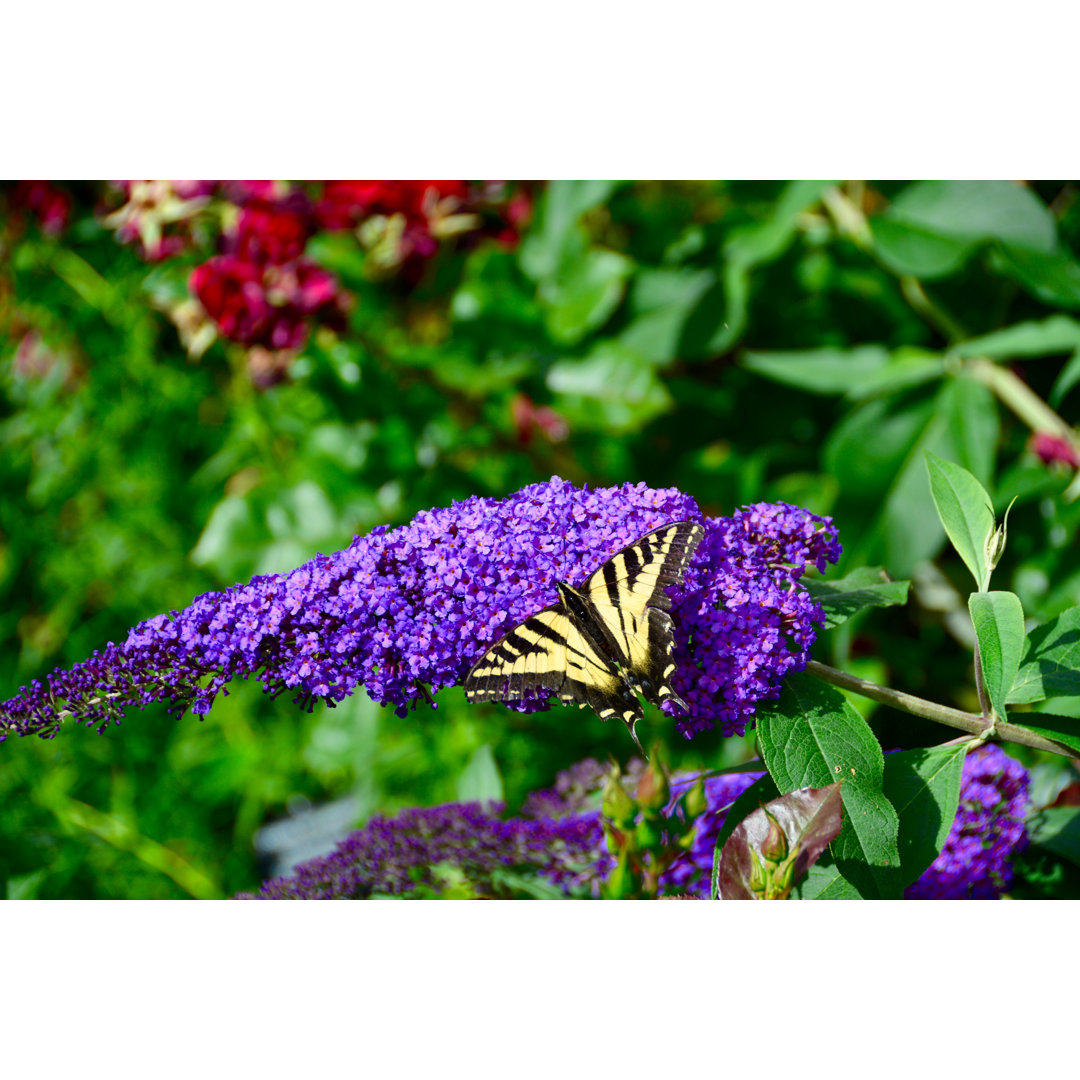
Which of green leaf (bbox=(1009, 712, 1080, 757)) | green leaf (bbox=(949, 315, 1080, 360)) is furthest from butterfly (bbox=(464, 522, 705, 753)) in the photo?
green leaf (bbox=(949, 315, 1080, 360))

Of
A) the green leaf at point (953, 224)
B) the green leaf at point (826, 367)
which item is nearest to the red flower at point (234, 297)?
the green leaf at point (826, 367)

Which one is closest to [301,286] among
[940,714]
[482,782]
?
[482,782]

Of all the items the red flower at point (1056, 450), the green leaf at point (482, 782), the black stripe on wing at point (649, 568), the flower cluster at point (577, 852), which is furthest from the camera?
the red flower at point (1056, 450)

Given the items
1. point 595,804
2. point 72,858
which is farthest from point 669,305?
point 72,858

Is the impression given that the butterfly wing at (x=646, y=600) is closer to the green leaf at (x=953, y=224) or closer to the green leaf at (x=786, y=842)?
the green leaf at (x=786, y=842)

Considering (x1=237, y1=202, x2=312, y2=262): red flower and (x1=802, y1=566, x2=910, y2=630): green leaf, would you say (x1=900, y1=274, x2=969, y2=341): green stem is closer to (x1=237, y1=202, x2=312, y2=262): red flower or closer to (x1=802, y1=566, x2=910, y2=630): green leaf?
(x1=802, y1=566, x2=910, y2=630): green leaf

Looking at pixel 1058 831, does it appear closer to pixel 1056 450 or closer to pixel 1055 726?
pixel 1055 726

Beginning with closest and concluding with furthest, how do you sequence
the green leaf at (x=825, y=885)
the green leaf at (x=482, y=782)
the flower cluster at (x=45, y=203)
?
the green leaf at (x=825, y=885) → the green leaf at (x=482, y=782) → the flower cluster at (x=45, y=203)
